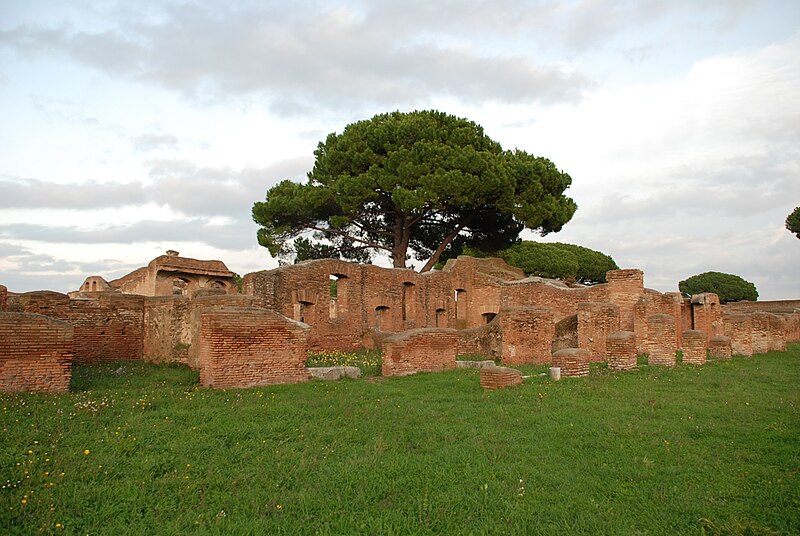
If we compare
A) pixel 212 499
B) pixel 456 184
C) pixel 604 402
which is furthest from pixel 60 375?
pixel 456 184

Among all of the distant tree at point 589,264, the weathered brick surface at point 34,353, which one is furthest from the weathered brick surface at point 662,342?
the distant tree at point 589,264

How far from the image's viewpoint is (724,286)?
161 feet

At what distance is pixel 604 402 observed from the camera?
28.4 ft

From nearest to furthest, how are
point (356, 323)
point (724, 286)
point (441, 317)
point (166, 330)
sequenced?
point (166, 330)
point (356, 323)
point (441, 317)
point (724, 286)

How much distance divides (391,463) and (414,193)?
20.0 meters

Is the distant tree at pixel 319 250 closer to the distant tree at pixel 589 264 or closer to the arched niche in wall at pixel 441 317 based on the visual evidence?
the arched niche in wall at pixel 441 317

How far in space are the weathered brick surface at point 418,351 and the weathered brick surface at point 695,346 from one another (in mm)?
6774

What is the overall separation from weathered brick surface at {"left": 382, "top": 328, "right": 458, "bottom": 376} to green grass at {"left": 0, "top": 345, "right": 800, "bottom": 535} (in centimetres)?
287

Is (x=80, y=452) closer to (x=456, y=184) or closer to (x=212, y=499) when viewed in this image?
(x=212, y=499)

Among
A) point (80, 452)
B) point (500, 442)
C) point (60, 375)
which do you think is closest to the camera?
point (80, 452)

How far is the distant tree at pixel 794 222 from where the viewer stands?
139ft

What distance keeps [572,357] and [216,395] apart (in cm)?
716

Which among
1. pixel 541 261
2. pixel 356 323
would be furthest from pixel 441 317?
pixel 541 261

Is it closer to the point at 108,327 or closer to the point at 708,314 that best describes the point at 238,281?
the point at 108,327
